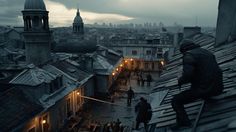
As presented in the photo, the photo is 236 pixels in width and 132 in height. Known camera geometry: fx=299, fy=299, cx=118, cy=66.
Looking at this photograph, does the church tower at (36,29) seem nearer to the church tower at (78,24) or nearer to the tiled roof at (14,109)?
the tiled roof at (14,109)

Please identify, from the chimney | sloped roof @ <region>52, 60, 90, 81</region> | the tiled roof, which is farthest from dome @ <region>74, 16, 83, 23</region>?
the tiled roof

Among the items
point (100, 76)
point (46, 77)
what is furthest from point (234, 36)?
point (100, 76)

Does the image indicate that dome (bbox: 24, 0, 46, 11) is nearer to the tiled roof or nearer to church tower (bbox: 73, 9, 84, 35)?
the tiled roof

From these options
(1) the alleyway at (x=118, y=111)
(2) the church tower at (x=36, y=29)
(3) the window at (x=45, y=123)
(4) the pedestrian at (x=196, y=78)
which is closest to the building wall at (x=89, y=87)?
(1) the alleyway at (x=118, y=111)

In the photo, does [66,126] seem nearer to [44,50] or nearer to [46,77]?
[46,77]

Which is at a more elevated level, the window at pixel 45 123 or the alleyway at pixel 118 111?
the window at pixel 45 123

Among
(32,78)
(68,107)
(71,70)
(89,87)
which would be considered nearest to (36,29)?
(71,70)

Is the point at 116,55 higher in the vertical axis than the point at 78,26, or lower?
lower
